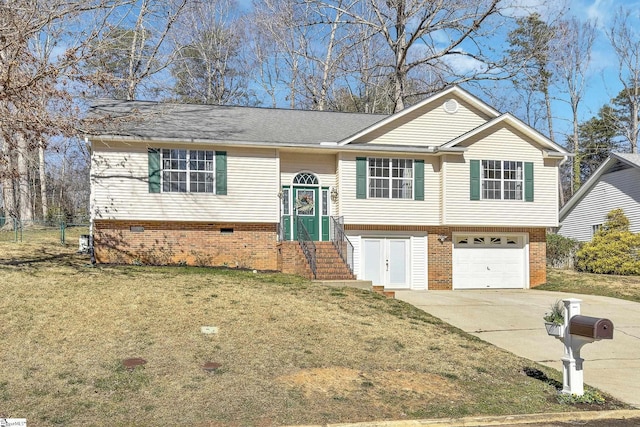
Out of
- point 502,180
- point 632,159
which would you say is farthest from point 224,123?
point 632,159

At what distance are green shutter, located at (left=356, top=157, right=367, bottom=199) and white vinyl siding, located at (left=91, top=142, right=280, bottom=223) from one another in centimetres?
274

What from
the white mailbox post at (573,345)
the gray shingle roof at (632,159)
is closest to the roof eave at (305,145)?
the gray shingle roof at (632,159)

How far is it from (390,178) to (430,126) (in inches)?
96.7

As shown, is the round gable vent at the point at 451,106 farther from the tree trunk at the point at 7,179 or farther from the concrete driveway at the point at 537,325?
the tree trunk at the point at 7,179

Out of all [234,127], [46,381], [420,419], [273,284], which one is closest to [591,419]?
[420,419]

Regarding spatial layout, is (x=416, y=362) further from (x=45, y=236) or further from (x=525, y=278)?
(x=45, y=236)

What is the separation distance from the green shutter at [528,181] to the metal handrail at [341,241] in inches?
267

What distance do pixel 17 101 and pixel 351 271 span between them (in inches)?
379

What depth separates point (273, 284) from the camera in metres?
15.2

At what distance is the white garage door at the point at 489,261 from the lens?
20859 millimetres

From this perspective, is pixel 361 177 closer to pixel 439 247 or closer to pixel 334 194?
pixel 334 194

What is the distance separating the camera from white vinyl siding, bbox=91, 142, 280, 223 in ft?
58.9

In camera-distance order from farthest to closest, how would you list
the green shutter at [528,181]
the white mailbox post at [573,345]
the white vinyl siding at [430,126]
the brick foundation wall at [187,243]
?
the green shutter at [528,181], the white vinyl siding at [430,126], the brick foundation wall at [187,243], the white mailbox post at [573,345]

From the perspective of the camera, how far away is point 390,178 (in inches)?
785
